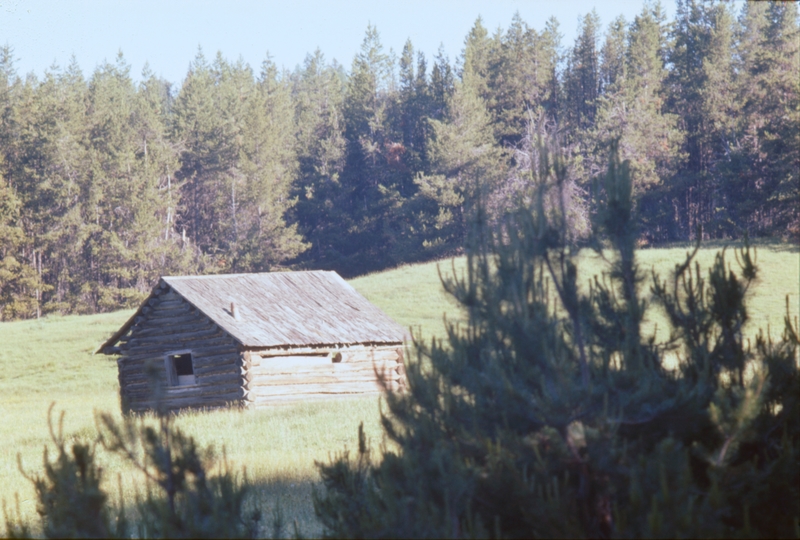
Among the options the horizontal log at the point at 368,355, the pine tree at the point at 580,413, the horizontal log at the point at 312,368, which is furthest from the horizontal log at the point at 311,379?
the pine tree at the point at 580,413

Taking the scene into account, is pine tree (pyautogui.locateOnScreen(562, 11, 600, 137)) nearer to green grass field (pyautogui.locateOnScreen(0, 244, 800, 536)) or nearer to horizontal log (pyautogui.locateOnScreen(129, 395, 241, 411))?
green grass field (pyautogui.locateOnScreen(0, 244, 800, 536))

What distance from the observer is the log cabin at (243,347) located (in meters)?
20.2

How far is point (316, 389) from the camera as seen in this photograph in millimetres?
21203

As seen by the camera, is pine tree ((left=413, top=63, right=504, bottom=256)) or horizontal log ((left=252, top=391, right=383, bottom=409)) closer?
horizontal log ((left=252, top=391, right=383, bottom=409))

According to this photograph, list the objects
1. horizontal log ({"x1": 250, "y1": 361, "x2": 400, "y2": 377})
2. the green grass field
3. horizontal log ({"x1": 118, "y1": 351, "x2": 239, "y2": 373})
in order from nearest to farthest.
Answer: the green grass field
horizontal log ({"x1": 118, "y1": 351, "x2": 239, "y2": 373})
horizontal log ({"x1": 250, "y1": 361, "x2": 400, "y2": 377})

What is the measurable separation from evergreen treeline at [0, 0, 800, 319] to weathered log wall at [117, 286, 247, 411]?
30031mm

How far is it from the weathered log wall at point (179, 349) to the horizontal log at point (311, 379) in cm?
61

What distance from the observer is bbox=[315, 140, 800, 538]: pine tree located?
4.45m

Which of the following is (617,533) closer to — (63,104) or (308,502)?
(308,502)

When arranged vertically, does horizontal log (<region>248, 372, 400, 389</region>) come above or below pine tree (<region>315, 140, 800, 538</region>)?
below

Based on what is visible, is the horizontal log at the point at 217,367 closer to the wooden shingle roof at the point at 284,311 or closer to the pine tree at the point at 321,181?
the wooden shingle roof at the point at 284,311

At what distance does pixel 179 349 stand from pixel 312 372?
145 inches

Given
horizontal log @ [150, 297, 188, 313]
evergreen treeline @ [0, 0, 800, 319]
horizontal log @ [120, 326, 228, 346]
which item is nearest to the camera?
horizontal log @ [120, 326, 228, 346]

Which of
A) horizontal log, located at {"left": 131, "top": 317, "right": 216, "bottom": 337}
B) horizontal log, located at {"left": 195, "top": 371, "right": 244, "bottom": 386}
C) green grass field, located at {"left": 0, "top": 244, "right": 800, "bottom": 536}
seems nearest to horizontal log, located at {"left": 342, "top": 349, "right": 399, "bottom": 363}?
green grass field, located at {"left": 0, "top": 244, "right": 800, "bottom": 536}
